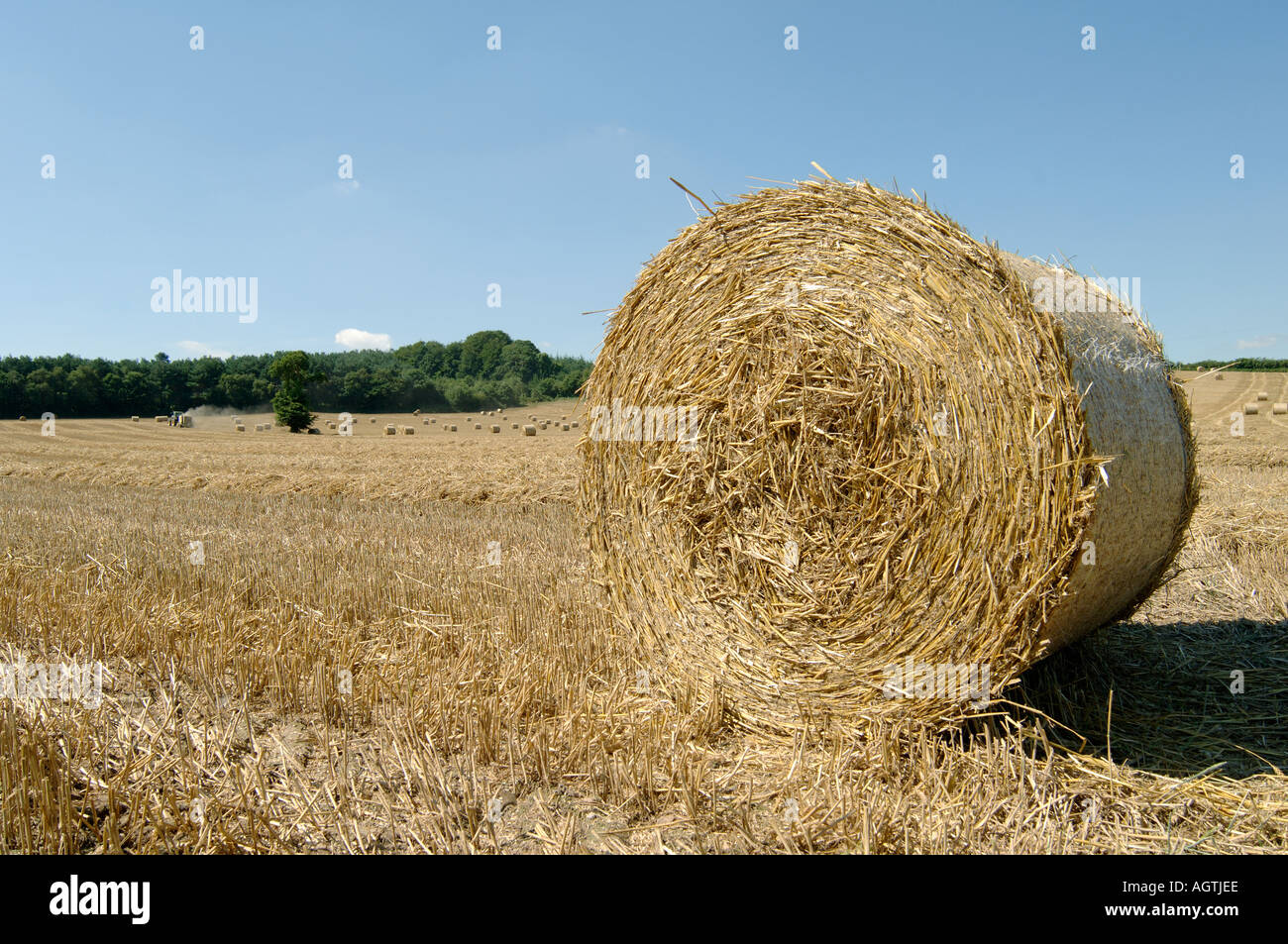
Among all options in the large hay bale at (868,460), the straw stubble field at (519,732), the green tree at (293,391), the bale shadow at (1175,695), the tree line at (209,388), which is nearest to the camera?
the straw stubble field at (519,732)

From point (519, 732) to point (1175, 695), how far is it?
335cm

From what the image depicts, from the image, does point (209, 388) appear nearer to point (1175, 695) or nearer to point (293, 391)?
point (293, 391)

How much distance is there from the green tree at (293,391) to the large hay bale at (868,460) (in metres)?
37.9

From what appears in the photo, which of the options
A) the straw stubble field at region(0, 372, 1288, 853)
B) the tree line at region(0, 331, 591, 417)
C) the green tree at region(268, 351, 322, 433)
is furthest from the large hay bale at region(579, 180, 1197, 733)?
the tree line at region(0, 331, 591, 417)

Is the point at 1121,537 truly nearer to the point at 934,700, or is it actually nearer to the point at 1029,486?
the point at 1029,486

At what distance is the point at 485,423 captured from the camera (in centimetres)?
3656

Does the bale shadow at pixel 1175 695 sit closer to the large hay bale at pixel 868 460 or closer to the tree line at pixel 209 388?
the large hay bale at pixel 868 460

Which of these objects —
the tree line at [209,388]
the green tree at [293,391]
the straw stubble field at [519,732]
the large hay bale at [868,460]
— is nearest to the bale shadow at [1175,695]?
the straw stubble field at [519,732]

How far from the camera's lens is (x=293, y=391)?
42344 mm

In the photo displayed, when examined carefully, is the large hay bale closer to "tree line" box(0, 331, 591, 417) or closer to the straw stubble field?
the straw stubble field

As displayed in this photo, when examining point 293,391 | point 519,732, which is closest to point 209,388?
point 293,391

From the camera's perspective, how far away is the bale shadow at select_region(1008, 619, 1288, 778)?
3.64m

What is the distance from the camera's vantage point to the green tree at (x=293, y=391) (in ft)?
129
